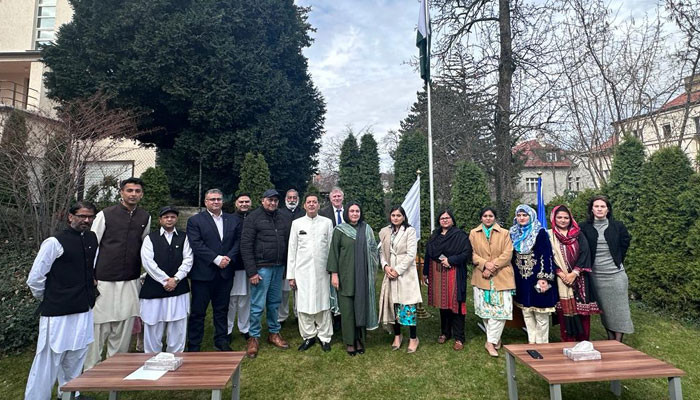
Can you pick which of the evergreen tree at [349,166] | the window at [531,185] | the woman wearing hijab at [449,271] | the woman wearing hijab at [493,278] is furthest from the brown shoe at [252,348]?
the window at [531,185]

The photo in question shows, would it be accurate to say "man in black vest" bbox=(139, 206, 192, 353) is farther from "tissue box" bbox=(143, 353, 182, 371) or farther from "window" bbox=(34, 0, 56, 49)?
"window" bbox=(34, 0, 56, 49)

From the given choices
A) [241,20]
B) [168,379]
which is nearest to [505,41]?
[241,20]

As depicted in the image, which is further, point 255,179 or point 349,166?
point 349,166

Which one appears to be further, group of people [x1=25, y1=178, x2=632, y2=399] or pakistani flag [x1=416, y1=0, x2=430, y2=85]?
pakistani flag [x1=416, y1=0, x2=430, y2=85]

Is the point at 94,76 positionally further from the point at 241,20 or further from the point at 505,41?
the point at 505,41

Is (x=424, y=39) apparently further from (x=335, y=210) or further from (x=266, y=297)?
(x=266, y=297)

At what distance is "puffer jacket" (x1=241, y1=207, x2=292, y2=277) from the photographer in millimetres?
4246

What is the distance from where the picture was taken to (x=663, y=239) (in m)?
5.76

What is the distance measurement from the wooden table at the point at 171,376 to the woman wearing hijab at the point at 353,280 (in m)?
1.57

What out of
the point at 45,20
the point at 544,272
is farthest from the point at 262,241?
the point at 45,20

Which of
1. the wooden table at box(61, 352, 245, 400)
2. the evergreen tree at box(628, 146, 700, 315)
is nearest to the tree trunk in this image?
the evergreen tree at box(628, 146, 700, 315)

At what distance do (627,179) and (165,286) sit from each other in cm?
818

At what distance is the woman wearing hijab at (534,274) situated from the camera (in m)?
4.00

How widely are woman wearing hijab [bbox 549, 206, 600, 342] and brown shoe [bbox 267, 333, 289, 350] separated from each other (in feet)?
11.2
